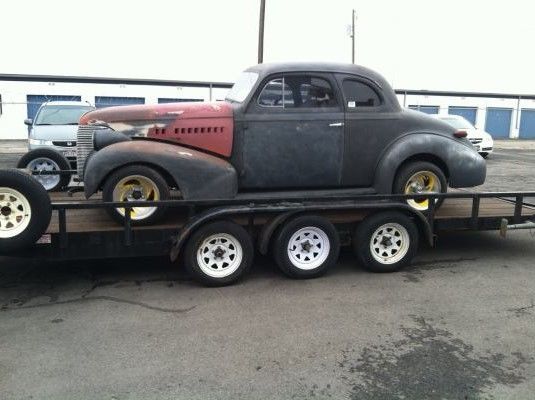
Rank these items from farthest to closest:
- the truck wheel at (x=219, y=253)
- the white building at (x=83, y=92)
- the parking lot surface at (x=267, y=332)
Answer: the white building at (x=83, y=92) → the truck wheel at (x=219, y=253) → the parking lot surface at (x=267, y=332)

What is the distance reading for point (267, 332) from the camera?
4.42 metres

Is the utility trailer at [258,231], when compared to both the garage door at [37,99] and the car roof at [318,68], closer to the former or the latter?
the car roof at [318,68]

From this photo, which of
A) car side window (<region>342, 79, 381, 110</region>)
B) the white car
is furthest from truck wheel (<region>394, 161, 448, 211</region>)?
the white car

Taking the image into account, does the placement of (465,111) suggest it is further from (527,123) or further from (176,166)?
(176,166)

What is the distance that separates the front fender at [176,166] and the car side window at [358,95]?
1592mm

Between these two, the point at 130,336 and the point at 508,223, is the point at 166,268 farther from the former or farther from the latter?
the point at 508,223

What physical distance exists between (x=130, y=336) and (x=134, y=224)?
1511mm

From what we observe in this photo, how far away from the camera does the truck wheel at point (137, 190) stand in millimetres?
5551

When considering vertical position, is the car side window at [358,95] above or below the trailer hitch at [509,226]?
above

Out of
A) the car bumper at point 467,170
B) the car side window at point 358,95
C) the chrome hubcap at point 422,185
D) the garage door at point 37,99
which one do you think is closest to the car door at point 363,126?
the car side window at point 358,95

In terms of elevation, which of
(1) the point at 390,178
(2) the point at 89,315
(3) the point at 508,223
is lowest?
(2) the point at 89,315

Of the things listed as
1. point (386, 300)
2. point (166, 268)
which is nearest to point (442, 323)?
point (386, 300)

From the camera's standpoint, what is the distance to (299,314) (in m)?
4.80

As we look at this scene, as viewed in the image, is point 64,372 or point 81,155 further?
point 81,155
